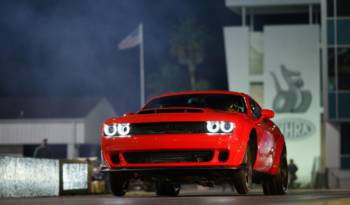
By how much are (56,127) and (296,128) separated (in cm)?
2525

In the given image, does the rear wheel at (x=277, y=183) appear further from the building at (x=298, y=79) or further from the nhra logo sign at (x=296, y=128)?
the nhra logo sign at (x=296, y=128)

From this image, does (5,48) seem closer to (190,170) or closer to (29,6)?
(29,6)

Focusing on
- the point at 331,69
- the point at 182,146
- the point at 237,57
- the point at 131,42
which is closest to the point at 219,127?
the point at 182,146

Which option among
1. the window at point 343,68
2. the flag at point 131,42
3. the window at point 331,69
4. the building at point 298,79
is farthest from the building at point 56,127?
the window at point 343,68

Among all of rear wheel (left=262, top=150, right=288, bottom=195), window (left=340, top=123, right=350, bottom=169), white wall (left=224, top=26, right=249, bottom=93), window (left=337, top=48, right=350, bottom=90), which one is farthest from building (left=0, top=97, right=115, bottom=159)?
rear wheel (left=262, top=150, right=288, bottom=195)

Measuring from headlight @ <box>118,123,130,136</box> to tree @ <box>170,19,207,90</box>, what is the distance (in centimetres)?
7863

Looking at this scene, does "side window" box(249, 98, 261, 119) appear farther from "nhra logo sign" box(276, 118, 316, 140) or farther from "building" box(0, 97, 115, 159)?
"building" box(0, 97, 115, 159)

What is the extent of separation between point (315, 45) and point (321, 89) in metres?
2.69

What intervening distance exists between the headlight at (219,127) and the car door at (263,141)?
0.89m

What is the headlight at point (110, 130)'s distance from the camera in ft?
44.5

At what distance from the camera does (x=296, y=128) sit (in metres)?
53.8

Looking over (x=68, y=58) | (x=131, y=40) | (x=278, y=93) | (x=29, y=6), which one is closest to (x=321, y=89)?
(x=278, y=93)

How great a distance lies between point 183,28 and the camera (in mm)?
97750

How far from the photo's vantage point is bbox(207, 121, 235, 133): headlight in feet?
43.3
